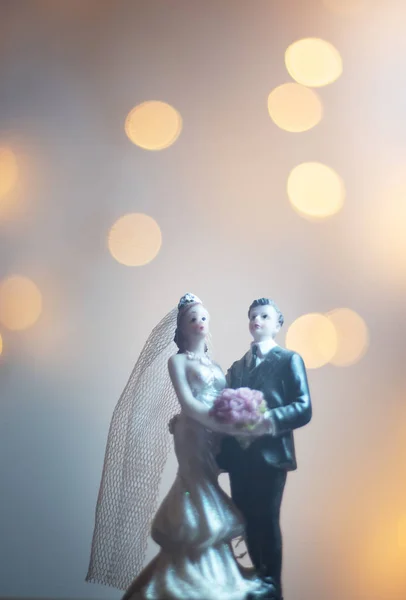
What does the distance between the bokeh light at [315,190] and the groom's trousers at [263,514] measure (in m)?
0.92

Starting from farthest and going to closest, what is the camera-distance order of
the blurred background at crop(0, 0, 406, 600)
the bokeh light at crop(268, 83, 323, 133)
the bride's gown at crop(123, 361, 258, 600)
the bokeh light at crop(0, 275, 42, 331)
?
the bokeh light at crop(268, 83, 323, 133) < the bokeh light at crop(0, 275, 42, 331) < the blurred background at crop(0, 0, 406, 600) < the bride's gown at crop(123, 361, 258, 600)

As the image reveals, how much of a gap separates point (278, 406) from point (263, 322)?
0.18 metres

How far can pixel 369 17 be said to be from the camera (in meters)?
2.08

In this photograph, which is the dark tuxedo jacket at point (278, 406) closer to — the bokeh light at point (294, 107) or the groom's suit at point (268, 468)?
the groom's suit at point (268, 468)

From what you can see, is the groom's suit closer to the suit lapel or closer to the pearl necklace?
the suit lapel

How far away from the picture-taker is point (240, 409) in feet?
4.04

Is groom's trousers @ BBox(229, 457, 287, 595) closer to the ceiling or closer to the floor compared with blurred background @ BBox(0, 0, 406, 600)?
closer to the floor

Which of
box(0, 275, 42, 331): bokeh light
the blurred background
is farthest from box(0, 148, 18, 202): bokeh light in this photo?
box(0, 275, 42, 331): bokeh light

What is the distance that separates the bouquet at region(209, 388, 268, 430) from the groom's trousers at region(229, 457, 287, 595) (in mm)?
96

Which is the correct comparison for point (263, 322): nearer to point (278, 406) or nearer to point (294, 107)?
point (278, 406)

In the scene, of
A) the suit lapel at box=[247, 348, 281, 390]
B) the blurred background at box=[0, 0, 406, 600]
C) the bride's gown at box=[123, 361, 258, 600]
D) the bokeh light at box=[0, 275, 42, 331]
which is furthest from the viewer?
the bokeh light at box=[0, 275, 42, 331]

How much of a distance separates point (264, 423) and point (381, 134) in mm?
1129

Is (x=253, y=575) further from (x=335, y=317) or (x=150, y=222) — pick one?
(x=150, y=222)

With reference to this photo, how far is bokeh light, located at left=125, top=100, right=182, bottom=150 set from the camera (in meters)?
2.03
